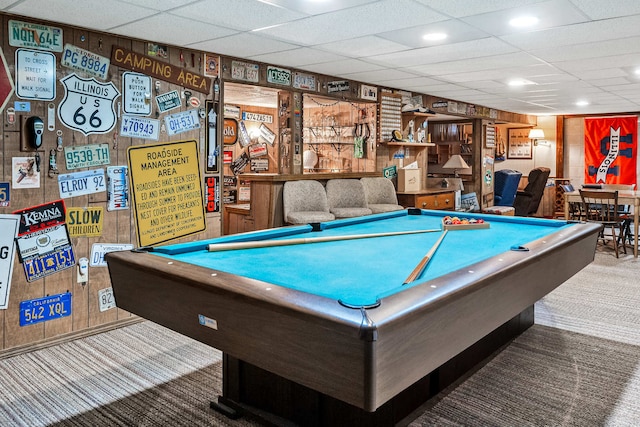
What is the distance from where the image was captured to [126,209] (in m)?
4.27

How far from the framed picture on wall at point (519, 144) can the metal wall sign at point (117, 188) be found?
10392 mm

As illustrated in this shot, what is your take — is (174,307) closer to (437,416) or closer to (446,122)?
(437,416)

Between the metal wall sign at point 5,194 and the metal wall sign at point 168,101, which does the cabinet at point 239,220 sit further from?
the metal wall sign at point 5,194

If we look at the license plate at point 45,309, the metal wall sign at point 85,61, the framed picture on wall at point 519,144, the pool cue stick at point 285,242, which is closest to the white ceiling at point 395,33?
the metal wall sign at point 85,61

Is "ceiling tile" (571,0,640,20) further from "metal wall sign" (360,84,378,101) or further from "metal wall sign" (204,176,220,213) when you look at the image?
"metal wall sign" (360,84,378,101)

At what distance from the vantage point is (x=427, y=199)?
741 cm

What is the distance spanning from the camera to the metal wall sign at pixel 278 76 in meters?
5.49

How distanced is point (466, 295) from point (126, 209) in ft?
10.4

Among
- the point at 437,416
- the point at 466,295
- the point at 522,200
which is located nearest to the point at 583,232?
the point at 437,416

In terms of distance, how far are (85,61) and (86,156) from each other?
2.33ft

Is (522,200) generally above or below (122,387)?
above

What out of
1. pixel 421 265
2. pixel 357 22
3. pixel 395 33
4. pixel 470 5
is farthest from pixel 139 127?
pixel 421 265

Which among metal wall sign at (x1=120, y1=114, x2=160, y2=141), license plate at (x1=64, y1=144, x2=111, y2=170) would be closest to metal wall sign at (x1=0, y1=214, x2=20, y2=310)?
license plate at (x1=64, y1=144, x2=111, y2=170)

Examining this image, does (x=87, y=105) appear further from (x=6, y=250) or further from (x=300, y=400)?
(x=300, y=400)
